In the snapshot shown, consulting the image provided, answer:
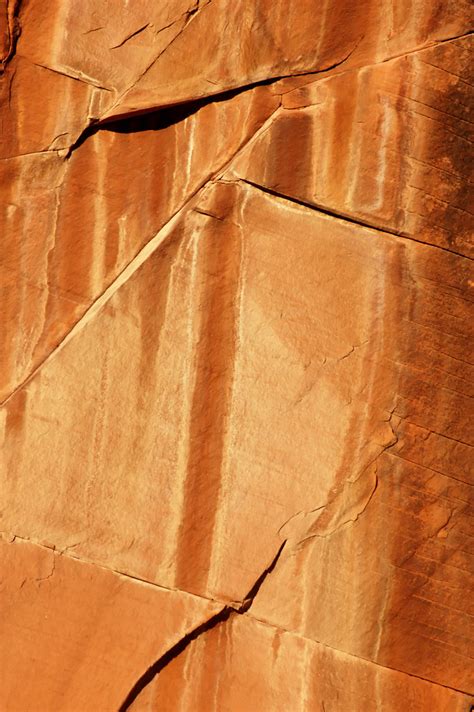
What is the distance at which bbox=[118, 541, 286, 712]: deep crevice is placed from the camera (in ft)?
11.1

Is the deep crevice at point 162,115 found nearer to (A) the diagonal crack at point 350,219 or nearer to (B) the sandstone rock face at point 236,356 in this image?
(B) the sandstone rock face at point 236,356

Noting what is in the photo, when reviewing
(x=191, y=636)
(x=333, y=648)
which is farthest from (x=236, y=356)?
(x=333, y=648)

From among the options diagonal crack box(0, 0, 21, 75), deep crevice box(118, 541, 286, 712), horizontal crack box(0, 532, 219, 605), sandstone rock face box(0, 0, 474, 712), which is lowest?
deep crevice box(118, 541, 286, 712)

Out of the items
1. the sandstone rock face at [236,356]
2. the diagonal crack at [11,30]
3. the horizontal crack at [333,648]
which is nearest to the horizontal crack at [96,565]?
the sandstone rock face at [236,356]

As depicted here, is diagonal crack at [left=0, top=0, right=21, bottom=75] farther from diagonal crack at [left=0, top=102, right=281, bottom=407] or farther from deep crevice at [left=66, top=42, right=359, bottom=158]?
diagonal crack at [left=0, top=102, right=281, bottom=407]

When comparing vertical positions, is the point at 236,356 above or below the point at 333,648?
above

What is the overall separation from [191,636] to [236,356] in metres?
1.15

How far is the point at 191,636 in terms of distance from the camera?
134 inches

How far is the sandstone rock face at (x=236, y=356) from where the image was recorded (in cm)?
339

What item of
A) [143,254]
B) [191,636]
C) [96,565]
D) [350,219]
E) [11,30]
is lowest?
[191,636]

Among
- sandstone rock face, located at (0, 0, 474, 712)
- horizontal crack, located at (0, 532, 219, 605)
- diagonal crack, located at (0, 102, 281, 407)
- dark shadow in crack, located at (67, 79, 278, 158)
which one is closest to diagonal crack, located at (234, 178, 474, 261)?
sandstone rock face, located at (0, 0, 474, 712)

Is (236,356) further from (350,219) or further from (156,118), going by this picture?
(156,118)

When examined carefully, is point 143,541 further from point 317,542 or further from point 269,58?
point 269,58

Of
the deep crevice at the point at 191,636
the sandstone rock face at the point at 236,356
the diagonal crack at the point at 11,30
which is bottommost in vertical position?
the deep crevice at the point at 191,636
